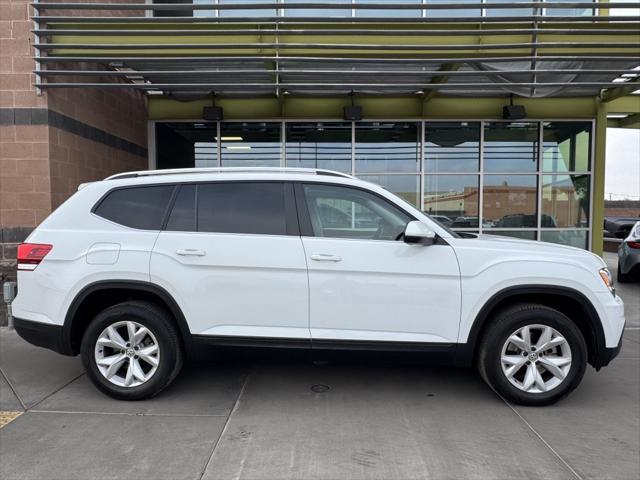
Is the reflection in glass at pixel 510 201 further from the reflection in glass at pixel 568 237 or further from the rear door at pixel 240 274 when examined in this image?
the rear door at pixel 240 274

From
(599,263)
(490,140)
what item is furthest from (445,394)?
(490,140)

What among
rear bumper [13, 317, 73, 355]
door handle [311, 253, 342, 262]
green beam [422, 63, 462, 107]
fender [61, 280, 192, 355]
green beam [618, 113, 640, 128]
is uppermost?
green beam [422, 63, 462, 107]

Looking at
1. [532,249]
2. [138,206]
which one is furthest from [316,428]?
[138,206]

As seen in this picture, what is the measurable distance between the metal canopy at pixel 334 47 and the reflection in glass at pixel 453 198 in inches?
95.4

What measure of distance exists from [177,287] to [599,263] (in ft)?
11.4

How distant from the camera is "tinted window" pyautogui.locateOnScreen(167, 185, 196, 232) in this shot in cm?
388

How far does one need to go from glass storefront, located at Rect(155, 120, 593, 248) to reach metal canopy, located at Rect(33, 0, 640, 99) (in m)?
1.90

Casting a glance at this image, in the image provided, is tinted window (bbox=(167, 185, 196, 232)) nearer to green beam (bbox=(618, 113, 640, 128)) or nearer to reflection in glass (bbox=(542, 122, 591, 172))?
reflection in glass (bbox=(542, 122, 591, 172))

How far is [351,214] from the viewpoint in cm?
398

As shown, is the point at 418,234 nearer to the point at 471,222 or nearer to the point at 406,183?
the point at 406,183

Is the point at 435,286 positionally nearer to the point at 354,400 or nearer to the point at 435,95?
the point at 354,400

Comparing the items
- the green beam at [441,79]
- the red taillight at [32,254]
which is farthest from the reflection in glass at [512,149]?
the red taillight at [32,254]

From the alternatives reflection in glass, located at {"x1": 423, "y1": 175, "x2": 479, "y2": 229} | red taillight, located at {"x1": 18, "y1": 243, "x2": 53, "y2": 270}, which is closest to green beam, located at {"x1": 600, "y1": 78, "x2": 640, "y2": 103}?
reflection in glass, located at {"x1": 423, "y1": 175, "x2": 479, "y2": 229}

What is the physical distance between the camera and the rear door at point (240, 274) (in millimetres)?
3703
